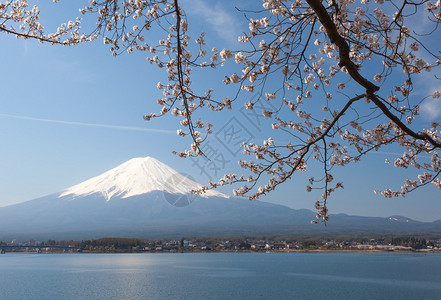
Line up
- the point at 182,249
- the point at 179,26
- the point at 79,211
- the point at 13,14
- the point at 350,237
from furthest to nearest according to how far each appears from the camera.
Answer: the point at 79,211 < the point at 350,237 < the point at 182,249 < the point at 13,14 < the point at 179,26

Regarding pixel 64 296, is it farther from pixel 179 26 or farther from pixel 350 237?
pixel 350 237

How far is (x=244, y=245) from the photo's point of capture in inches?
3086

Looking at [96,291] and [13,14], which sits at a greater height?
[13,14]

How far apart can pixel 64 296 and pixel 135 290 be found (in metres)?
4.66

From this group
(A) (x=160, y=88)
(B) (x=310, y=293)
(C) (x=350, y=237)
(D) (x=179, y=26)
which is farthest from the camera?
(C) (x=350, y=237)

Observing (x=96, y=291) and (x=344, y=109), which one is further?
(x=96, y=291)

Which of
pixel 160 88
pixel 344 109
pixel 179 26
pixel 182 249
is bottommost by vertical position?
pixel 182 249

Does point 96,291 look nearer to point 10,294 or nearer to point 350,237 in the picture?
point 10,294

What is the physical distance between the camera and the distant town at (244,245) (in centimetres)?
7394

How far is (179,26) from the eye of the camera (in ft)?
7.98

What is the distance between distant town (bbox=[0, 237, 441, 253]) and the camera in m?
73.9

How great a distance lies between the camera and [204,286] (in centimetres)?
2656

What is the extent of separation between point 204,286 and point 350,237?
68247 mm

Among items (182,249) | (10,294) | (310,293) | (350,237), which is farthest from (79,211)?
(310,293)
